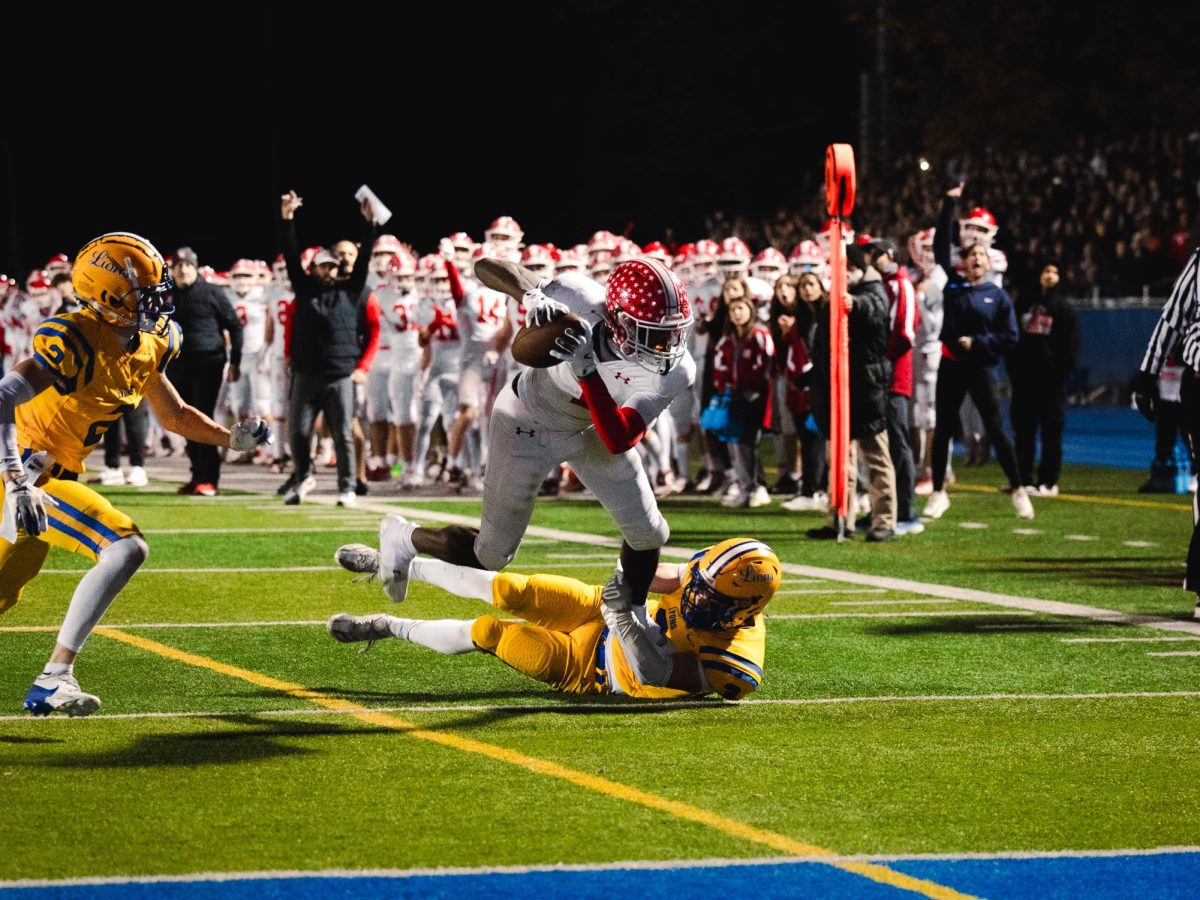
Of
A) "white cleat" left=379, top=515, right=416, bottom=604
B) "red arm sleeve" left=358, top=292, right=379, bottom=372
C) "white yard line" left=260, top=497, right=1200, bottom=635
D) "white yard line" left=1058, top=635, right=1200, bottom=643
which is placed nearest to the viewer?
"white cleat" left=379, top=515, right=416, bottom=604

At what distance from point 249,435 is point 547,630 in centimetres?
135

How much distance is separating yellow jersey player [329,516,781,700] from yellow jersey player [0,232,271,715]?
1.15 metres

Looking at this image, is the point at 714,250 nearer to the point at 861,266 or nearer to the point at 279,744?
the point at 861,266

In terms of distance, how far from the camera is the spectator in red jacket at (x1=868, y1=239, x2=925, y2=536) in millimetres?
14344

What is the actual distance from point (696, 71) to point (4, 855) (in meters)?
41.7

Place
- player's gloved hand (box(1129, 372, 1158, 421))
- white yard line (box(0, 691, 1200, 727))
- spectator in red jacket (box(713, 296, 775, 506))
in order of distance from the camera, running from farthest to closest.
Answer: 1. spectator in red jacket (box(713, 296, 775, 506))
2. player's gloved hand (box(1129, 372, 1158, 421))
3. white yard line (box(0, 691, 1200, 727))

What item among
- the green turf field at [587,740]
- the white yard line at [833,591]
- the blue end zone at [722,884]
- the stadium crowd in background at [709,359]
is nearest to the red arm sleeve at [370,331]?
the stadium crowd in background at [709,359]

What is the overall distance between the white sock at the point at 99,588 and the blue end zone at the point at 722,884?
2296 mm

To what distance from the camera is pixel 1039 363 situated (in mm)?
17844

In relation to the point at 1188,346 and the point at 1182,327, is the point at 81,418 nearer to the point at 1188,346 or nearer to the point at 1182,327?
the point at 1188,346

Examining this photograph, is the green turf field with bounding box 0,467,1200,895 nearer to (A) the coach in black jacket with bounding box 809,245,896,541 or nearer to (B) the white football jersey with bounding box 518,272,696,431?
(B) the white football jersey with bounding box 518,272,696,431

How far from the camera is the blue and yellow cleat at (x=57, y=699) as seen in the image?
728 cm

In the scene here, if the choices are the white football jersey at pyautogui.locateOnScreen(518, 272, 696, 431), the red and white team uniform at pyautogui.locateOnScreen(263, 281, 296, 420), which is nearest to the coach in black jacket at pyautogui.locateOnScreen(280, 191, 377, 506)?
the red and white team uniform at pyautogui.locateOnScreen(263, 281, 296, 420)

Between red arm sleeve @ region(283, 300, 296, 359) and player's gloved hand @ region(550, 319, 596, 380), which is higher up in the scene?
red arm sleeve @ region(283, 300, 296, 359)
